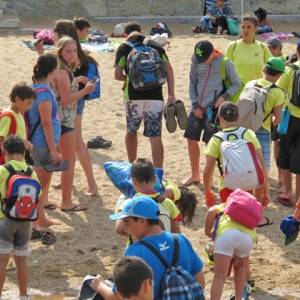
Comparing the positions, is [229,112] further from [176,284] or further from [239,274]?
[176,284]

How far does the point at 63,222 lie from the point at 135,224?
152 inches

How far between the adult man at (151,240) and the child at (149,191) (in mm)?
775

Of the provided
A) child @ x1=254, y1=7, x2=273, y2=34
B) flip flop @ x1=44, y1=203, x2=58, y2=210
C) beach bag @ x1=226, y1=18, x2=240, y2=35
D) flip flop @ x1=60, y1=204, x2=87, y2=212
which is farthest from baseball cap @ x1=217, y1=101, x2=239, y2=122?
beach bag @ x1=226, y1=18, x2=240, y2=35

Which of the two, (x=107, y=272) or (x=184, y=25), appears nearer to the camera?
(x=107, y=272)

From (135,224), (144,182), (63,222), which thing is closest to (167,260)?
(135,224)

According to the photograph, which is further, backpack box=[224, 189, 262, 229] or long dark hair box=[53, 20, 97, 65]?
long dark hair box=[53, 20, 97, 65]

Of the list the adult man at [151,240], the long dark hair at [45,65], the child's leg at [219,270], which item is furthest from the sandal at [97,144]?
the adult man at [151,240]

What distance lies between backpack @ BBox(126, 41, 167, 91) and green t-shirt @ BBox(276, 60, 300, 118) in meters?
1.17

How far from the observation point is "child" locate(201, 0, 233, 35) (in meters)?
19.4

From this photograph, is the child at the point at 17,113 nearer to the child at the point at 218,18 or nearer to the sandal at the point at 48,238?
the sandal at the point at 48,238

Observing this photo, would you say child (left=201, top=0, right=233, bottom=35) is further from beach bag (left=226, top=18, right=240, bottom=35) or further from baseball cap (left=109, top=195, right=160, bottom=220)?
baseball cap (left=109, top=195, right=160, bottom=220)

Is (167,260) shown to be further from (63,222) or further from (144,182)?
(63,222)

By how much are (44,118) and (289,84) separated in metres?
2.46

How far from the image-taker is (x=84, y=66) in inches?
386
